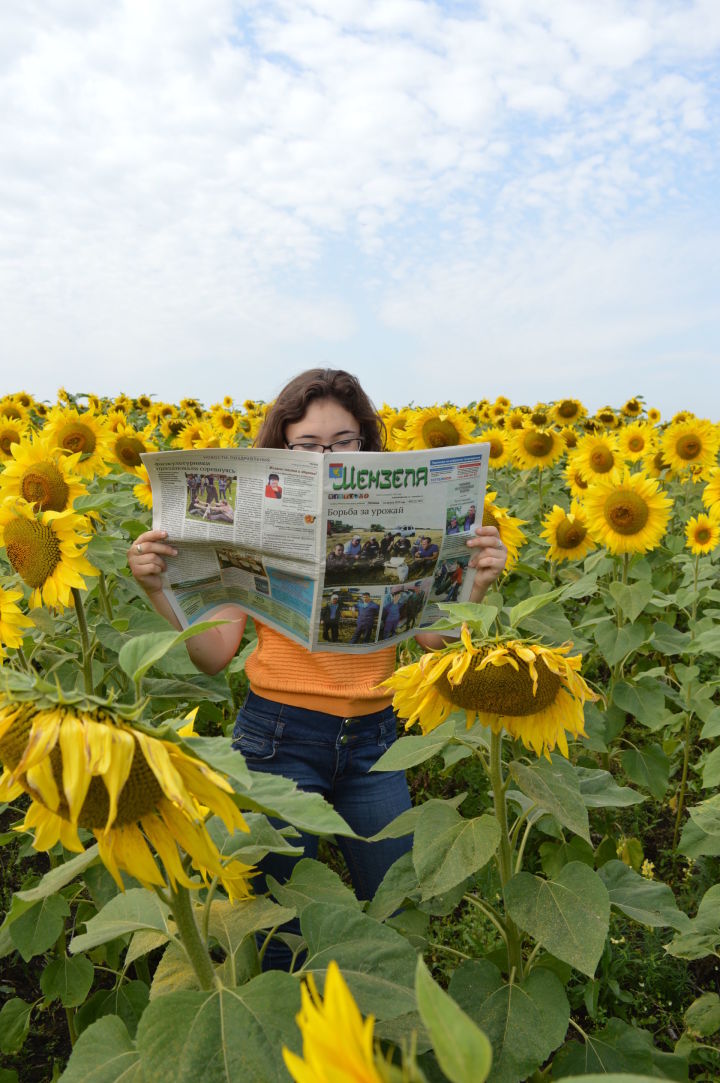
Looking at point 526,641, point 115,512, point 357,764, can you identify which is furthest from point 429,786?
point 526,641

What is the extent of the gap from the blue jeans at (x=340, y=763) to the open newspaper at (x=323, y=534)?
0.79ft

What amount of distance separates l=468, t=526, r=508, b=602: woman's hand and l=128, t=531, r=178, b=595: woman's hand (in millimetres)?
670

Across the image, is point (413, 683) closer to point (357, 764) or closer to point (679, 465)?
point (357, 764)

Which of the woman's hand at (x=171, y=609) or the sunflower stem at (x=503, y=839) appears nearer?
the sunflower stem at (x=503, y=839)

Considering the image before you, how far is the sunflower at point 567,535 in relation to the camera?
137 inches

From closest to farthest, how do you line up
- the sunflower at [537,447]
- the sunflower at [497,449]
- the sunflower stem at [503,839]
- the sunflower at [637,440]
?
the sunflower stem at [503,839] < the sunflower at [497,449] < the sunflower at [537,447] < the sunflower at [637,440]

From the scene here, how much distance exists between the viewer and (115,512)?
2975 millimetres

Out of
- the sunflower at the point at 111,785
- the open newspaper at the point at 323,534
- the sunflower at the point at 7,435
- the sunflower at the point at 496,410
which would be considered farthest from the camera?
the sunflower at the point at 496,410

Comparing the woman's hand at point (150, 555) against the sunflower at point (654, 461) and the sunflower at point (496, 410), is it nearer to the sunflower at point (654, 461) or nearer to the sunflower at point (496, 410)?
the sunflower at point (654, 461)

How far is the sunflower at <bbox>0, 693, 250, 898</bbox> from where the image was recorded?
27.6 inches

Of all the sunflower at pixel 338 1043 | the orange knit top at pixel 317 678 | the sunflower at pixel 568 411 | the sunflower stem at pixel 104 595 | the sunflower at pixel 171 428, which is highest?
the sunflower at pixel 568 411

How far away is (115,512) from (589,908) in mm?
2213

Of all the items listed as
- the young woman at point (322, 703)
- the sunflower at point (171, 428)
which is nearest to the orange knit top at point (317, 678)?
the young woman at point (322, 703)

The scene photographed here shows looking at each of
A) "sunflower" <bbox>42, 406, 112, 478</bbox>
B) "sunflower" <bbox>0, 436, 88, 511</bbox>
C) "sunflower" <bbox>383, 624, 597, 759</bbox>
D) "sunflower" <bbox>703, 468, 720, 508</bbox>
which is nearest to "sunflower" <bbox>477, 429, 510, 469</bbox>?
"sunflower" <bbox>703, 468, 720, 508</bbox>
